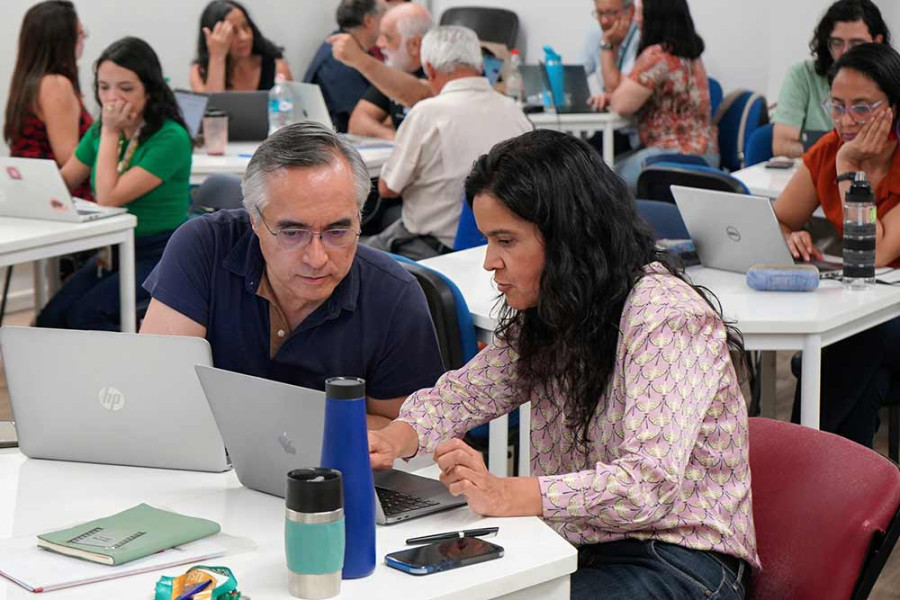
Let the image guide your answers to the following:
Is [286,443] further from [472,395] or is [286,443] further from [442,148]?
[442,148]

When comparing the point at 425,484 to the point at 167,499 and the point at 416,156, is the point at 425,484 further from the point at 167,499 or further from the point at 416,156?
the point at 416,156

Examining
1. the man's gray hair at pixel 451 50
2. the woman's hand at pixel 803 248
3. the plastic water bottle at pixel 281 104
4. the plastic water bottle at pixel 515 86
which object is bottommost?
the woman's hand at pixel 803 248

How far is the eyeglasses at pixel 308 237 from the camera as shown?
2.02 metres

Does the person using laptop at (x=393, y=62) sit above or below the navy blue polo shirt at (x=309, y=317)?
above

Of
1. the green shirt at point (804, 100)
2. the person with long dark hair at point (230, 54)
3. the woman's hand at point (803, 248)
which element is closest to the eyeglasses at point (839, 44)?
the green shirt at point (804, 100)

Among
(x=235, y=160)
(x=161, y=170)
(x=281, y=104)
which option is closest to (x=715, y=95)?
(x=281, y=104)

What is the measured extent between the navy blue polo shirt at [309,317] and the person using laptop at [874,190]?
1.33 meters

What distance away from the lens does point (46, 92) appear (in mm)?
4719

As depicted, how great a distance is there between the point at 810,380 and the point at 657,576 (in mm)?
1161

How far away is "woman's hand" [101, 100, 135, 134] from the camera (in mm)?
4109

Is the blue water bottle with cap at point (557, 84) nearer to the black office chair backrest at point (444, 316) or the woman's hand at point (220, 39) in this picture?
the woman's hand at point (220, 39)

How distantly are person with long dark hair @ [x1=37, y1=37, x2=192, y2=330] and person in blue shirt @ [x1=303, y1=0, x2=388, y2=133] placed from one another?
95.4 inches

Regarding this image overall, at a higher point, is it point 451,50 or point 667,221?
point 451,50

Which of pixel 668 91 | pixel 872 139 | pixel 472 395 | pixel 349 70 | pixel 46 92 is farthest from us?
pixel 349 70
